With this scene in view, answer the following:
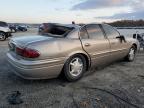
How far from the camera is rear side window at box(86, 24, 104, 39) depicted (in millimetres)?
5577

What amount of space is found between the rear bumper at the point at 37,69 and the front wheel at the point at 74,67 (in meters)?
0.22

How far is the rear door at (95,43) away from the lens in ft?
17.4

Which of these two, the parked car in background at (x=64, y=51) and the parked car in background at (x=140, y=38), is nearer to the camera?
the parked car in background at (x=64, y=51)

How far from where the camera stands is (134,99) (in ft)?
13.3

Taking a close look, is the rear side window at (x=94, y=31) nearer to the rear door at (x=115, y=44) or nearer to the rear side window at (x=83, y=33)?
the rear side window at (x=83, y=33)

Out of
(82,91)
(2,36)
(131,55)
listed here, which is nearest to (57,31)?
(82,91)

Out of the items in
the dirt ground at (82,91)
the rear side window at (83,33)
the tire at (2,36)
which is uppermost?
the rear side window at (83,33)

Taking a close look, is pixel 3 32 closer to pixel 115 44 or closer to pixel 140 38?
pixel 140 38

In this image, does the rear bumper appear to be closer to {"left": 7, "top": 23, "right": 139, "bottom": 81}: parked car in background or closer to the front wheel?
{"left": 7, "top": 23, "right": 139, "bottom": 81}: parked car in background

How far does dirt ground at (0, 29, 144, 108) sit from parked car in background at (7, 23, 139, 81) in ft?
0.93

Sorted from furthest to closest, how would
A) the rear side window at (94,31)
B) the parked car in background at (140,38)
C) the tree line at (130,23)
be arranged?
the tree line at (130,23) → the parked car in background at (140,38) → the rear side window at (94,31)

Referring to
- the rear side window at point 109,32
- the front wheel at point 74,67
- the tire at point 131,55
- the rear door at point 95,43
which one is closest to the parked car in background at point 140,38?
the tire at point 131,55

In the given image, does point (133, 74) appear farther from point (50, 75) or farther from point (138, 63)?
point (50, 75)

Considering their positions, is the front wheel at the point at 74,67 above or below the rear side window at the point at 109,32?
below
